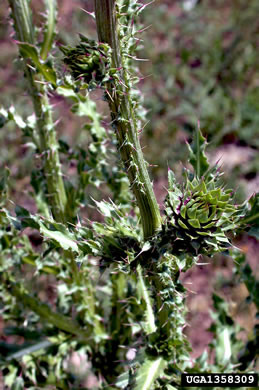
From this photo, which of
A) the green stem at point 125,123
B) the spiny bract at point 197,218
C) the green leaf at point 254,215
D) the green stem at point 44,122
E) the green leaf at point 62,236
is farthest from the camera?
the green stem at point 44,122

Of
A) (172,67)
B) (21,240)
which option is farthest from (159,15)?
(21,240)

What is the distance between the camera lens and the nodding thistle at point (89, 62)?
1.31m

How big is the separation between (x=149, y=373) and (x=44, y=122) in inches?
50.5

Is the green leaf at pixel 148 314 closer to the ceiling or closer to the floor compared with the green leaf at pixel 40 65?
closer to the floor

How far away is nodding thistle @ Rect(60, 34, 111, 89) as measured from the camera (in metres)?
1.31

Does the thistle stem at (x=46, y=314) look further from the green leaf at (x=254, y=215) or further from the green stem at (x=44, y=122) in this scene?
the green leaf at (x=254, y=215)

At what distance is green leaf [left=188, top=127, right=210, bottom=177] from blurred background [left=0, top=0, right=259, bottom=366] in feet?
7.22

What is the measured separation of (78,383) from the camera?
254 centimetres

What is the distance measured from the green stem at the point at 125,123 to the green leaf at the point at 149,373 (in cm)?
58

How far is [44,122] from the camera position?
216 centimetres

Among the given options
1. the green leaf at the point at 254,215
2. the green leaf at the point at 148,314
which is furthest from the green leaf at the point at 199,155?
the green leaf at the point at 148,314

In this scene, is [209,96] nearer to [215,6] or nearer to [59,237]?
[215,6]

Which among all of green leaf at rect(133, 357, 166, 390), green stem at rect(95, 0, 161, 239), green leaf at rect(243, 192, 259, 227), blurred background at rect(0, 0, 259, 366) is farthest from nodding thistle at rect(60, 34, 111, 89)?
blurred background at rect(0, 0, 259, 366)

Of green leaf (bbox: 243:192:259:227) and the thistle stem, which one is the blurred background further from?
green leaf (bbox: 243:192:259:227)
